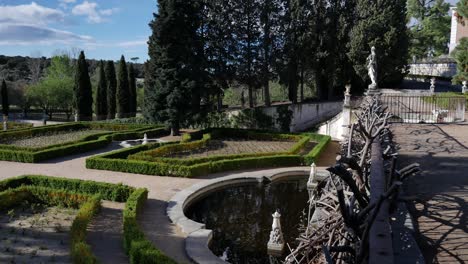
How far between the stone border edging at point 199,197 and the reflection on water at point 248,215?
29 centimetres

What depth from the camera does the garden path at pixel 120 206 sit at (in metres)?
9.63

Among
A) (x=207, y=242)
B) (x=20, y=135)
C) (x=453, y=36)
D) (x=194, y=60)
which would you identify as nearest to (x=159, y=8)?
(x=194, y=60)

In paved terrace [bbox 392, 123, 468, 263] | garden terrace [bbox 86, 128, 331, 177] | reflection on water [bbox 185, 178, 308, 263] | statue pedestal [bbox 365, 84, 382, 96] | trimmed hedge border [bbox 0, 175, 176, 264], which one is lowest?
reflection on water [bbox 185, 178, 308, 263]

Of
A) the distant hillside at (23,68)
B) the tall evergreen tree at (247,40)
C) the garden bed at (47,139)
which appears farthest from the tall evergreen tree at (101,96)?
the distant hillside at (23,68)

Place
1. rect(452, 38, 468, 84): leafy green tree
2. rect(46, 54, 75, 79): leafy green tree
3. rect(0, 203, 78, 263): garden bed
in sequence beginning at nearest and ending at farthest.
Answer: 1. rect(0, 203, 78, 263): garden bed
2. rect(452, 38, 468, 84): leafy green tree
3. rect(46, 54, 75, 79): leafy green tree

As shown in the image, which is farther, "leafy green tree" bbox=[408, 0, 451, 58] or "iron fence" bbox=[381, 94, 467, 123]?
"leafy green tree" bbox=[408, 0, 451, 58]

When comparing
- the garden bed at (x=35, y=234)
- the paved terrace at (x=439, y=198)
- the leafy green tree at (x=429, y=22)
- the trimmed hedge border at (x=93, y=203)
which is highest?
the leafy green tree at (x=429, y=22)

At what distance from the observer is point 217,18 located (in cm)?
3200

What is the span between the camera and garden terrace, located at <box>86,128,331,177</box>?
17031mm

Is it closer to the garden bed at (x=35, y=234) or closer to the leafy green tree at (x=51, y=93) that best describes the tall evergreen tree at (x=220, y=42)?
the garden bed at (x=35, y=234)

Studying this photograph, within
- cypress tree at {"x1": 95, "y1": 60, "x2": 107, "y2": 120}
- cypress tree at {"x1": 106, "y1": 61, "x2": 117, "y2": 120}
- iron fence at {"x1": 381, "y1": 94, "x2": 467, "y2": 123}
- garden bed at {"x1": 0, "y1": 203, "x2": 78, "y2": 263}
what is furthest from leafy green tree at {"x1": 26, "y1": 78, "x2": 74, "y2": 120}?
garden bed at {"x1": 0, "y1": 203, "x2": 78, "y2": 263}

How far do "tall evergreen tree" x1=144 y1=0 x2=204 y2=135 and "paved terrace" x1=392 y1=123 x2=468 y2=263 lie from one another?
1608 cm

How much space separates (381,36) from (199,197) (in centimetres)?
2462

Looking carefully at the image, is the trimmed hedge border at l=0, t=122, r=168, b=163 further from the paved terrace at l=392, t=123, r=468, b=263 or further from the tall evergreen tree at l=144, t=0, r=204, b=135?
the paved terrace at l=392, t=123, r=468, b=263
